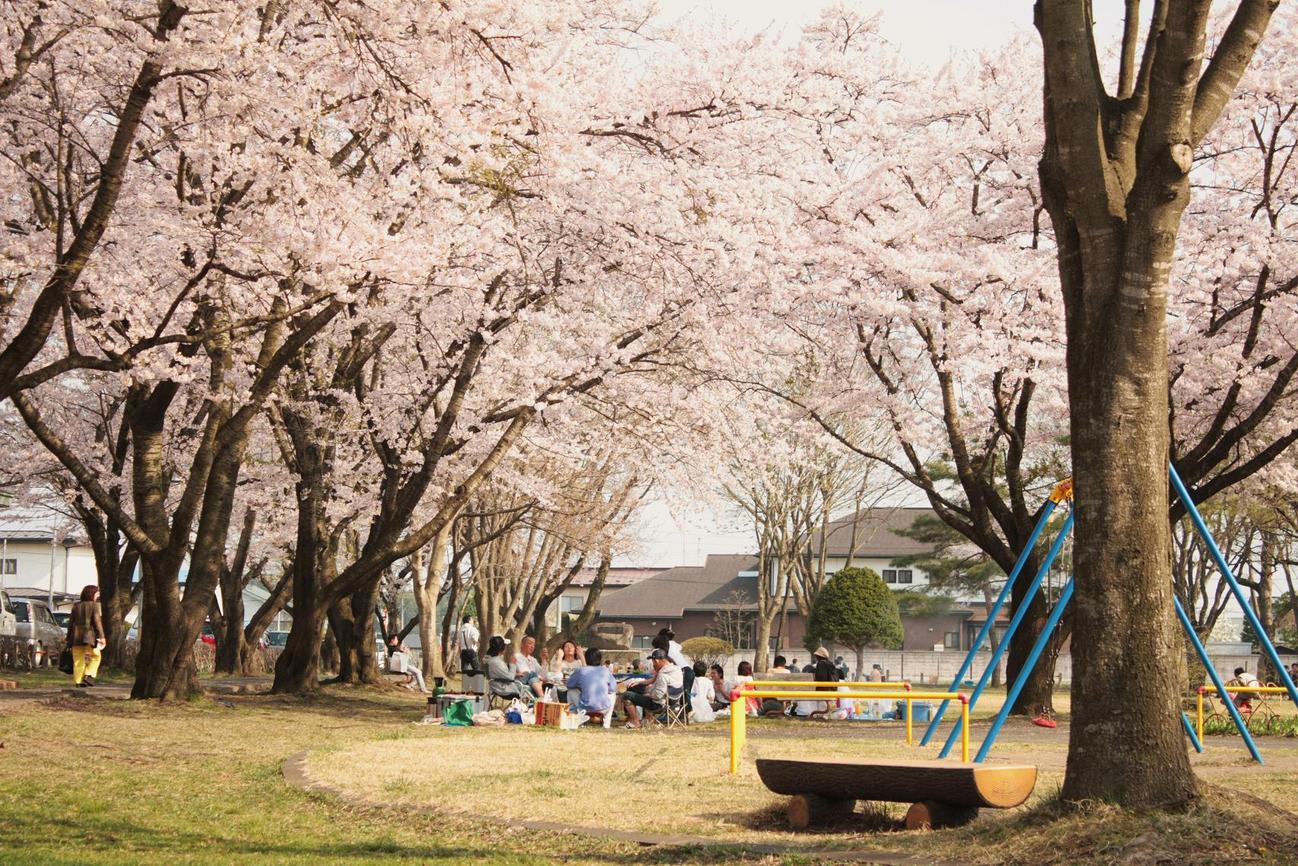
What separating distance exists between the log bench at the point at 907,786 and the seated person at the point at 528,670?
35.1 ft

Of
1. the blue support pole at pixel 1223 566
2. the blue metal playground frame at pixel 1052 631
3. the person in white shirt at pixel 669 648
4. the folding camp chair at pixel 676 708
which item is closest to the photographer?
the blue metal playground frame at pixel 1052 631

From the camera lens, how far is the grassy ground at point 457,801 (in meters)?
6.45

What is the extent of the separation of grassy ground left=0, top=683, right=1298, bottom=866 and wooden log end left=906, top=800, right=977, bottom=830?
0.96 ft

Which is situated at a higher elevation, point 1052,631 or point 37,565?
point 37,565

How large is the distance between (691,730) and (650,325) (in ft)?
18.5

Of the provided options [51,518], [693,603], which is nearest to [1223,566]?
[51,518]

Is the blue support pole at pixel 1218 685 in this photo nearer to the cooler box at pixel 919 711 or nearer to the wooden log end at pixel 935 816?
the wooden log end at pixel 935 816

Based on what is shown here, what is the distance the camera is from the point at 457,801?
864 cm

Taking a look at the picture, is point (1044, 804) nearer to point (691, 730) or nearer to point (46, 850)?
point (46, 850)

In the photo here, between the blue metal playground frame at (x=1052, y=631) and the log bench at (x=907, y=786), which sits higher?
the blue metal playground frame at (x=1052, y=631)

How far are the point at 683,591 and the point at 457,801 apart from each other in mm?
63079

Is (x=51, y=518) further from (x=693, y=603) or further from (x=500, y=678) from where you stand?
(x=500, y=678)

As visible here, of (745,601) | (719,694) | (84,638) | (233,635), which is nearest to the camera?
Answer: (84,638)

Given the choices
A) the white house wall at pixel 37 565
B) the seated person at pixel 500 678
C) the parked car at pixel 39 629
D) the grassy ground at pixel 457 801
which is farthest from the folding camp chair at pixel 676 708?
the white house wall at pixel 37 565
